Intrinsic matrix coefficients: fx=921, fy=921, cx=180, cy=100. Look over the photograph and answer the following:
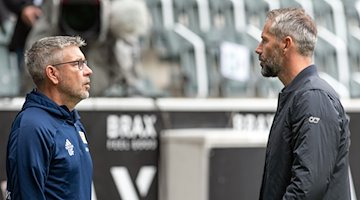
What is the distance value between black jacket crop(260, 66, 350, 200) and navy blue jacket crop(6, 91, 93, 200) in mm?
771

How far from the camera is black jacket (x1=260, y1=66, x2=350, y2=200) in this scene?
11.5 feet

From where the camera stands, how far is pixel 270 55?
12.4 feet

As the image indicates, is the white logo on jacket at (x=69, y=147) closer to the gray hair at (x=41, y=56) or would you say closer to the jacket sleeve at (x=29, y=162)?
the jacket sleeve at (x=29, y=162)

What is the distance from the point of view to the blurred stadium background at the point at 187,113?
6.61 meters

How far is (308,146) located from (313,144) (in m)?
0.02

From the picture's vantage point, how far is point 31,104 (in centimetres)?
374

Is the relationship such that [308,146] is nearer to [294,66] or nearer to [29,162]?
[294,66]

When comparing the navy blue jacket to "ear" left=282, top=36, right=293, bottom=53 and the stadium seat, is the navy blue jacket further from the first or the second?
the stadium seat

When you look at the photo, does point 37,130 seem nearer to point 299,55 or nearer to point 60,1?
point 299,55

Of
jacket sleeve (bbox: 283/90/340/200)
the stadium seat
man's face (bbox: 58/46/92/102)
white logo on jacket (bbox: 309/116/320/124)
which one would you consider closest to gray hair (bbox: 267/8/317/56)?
jacket sleeve (bbox: 283/90/340/200)

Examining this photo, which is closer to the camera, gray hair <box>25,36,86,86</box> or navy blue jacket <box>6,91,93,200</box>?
navy blue jacket <box>6,91,93,200</box>

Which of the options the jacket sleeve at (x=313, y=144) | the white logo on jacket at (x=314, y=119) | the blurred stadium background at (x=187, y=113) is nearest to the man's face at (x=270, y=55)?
the jacket sleeve at (x=313, y=144)

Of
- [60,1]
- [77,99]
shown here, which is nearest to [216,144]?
[60,1]

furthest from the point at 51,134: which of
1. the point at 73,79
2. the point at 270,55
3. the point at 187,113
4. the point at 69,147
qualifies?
the point at 187,113
